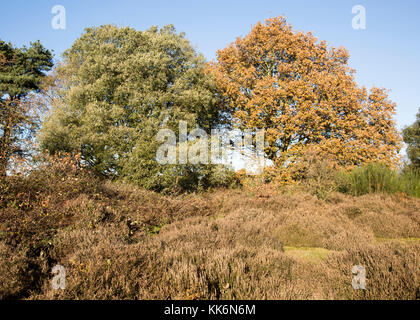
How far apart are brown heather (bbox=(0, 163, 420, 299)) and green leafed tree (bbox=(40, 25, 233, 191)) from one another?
4.64 metres

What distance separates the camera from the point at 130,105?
1396cm

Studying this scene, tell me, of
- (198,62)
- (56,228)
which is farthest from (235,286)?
(198,62)

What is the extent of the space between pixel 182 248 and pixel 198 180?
35.0ft

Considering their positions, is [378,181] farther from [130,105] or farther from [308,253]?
[130,105]

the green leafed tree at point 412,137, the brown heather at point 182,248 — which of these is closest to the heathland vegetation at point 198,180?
the brown heather at point 182,248

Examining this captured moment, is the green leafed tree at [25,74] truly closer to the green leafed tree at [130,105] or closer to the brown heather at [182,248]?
the green leafed tree at [130,105]

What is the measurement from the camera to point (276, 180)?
14102 mm

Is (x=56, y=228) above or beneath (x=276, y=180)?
beneath

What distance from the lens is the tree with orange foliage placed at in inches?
601

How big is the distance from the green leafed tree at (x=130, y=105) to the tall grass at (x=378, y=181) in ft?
23.1

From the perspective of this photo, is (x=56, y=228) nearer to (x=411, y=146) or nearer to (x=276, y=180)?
(x=276, y=180)

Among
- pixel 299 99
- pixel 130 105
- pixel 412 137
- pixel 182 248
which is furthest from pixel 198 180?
pixel 412 137

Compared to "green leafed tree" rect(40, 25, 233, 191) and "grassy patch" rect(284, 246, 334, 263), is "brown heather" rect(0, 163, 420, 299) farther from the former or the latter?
"green leafed tree" rect(40, 25, 233, 191)

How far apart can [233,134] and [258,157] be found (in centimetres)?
237
